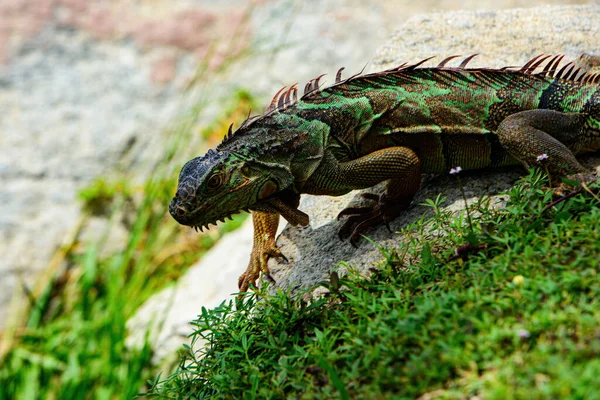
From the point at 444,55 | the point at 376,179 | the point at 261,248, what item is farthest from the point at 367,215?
the point at 444,55

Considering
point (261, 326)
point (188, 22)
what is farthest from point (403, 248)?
point (188, 22)

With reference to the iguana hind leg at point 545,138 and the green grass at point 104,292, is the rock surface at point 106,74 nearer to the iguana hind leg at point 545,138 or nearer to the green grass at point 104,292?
the green grass at point 104,292

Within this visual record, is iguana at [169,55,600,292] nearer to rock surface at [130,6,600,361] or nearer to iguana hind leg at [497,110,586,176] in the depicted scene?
iguana hind leg at [497,110,586,176]

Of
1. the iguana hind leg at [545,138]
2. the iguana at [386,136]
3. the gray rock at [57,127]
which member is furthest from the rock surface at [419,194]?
the gray rock at [57,127]

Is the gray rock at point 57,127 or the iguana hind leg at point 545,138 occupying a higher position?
the iguana hind leg at point 545,138

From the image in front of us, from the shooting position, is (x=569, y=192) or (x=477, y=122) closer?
(x=569, y=192)

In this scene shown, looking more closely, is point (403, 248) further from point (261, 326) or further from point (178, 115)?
point (178, 115)

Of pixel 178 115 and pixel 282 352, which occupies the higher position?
pixel 282 352

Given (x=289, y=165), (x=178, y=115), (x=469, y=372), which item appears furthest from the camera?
(x=178, y=115)
